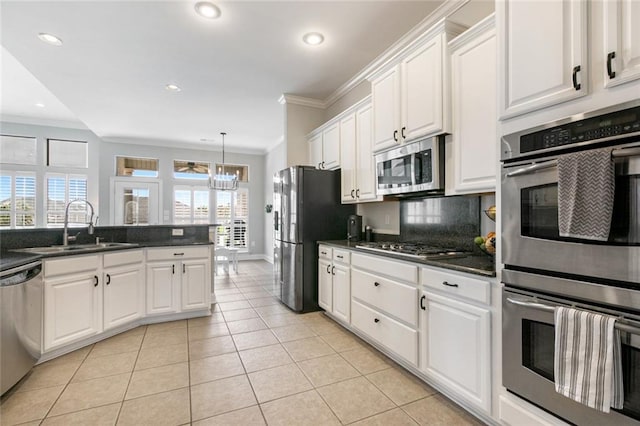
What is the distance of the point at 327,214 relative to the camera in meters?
3.87

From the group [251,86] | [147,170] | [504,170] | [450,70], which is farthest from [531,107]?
[147,170]

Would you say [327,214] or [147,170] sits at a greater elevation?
[147,170]

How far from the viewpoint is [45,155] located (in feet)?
21.6

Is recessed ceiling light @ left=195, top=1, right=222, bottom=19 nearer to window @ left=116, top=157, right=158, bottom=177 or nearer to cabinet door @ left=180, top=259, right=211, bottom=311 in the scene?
cabinet door @ left=180, top=259, right=211, bottom=311

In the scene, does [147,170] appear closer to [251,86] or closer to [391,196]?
[251,86]

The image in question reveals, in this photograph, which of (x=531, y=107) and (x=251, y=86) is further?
(x=251, y=86)

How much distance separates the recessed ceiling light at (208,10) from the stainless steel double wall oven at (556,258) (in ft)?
8.54

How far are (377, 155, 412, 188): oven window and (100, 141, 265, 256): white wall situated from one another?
5985 mm

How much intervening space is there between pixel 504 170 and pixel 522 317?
0.74 meters

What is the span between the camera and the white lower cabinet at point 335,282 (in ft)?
10.1

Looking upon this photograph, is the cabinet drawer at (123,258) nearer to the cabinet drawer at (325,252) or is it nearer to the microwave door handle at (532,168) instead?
the cabinet drawer at (325,252)

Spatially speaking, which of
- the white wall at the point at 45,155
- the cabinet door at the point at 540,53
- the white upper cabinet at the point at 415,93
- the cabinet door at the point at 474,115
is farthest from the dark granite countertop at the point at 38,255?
the white wall at the point at 45,155

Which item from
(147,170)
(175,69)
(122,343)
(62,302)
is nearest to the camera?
(62,302)

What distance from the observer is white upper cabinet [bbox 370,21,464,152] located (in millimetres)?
2234
